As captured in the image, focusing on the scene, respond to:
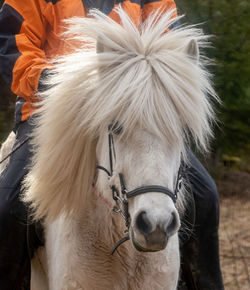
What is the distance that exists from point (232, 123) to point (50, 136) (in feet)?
18.7

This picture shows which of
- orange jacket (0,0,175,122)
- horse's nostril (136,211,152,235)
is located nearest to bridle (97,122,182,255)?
horse's nostril (136,211,152,235)

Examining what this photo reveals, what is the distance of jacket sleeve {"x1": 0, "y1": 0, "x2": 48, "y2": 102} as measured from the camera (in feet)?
9.33

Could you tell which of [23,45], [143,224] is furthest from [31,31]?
[143,224]

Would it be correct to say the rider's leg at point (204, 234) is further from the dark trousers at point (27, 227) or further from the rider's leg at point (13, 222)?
the rider's leg at point (13, 222)

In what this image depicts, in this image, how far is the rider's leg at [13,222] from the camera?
9.20ft

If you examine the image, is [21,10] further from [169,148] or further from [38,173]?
[169,148]

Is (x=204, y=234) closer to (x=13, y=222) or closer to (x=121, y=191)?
(x=121, y=191)

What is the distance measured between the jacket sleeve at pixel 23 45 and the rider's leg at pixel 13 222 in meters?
0.34

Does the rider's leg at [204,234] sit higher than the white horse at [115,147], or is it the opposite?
the white horse at [115,147]

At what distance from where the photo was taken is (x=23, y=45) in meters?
3.01

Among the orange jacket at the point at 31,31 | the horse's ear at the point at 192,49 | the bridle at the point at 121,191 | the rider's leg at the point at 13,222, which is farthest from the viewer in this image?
the orange jacket at the point at 31,31

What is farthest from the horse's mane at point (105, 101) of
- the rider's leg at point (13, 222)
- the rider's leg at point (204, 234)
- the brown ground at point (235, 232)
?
the brown ground at point (235, 232)

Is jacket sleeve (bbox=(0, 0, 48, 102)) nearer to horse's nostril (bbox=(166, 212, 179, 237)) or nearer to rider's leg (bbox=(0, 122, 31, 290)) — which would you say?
rider's leg (bbox=(0, 122, 31, 290))

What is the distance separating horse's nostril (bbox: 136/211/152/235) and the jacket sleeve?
3.76ft
